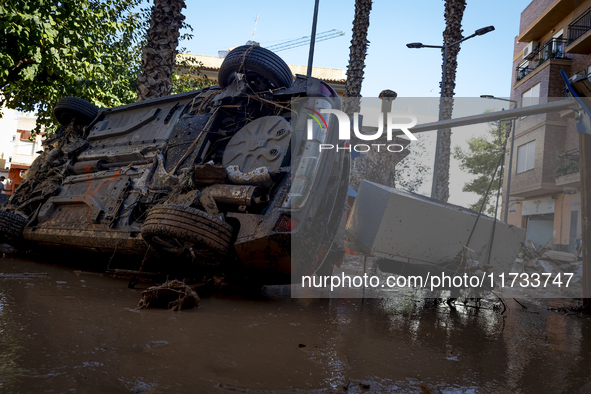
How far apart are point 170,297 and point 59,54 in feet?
32.5

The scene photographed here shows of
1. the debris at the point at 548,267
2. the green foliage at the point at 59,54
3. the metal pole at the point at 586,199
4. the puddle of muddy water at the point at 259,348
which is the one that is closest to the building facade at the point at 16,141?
the green foliage at the point at 59,54

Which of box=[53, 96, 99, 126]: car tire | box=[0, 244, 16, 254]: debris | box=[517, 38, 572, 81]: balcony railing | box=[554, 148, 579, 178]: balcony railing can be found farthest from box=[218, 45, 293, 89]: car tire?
box=[517, 38, 572, 81]: balcony railing

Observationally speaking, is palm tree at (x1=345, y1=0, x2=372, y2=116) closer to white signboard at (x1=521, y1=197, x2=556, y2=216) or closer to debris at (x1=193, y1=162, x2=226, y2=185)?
debris at (x1=193, y1=162, x2=226, y2=185)

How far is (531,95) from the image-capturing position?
26797mm

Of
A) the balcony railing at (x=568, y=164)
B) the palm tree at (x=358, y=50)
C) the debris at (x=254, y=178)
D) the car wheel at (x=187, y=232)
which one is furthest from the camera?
the balcony railing at (x=568, y=164)

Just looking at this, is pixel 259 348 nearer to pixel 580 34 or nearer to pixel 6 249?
pixel 6 249

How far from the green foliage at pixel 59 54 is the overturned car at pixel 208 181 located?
14.9 feet

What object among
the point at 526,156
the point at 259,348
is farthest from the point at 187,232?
the point at 526,156

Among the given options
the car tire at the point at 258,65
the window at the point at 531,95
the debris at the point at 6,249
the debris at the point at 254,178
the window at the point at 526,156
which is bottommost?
the debris at the point at 6,249

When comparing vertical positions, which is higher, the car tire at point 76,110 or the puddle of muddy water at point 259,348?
the car tire at point 76,110

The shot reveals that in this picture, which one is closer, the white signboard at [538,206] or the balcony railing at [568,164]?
the balcony railing at [568,164]

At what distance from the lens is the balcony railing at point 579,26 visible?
22.8 meters

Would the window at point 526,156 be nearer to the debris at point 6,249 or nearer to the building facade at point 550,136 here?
the building facade at point 550,136

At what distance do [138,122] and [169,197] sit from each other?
2334 mm
